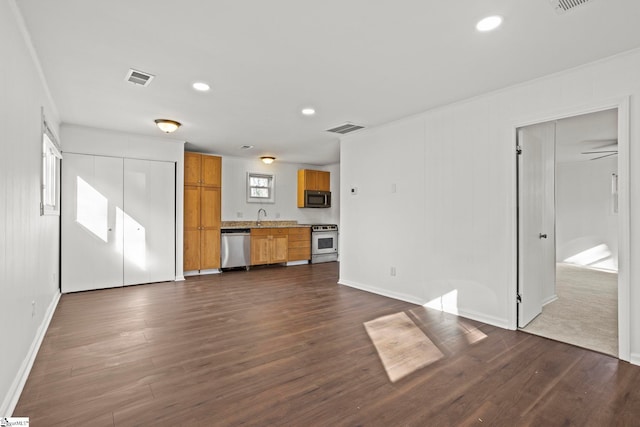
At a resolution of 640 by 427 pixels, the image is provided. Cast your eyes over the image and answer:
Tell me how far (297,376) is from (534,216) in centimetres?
308

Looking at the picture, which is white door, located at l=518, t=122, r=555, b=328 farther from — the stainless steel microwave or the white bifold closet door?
the white bifold closet door

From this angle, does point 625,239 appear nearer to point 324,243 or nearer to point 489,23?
point 489,23

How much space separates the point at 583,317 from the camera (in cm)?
363

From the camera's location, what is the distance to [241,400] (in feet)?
6.67

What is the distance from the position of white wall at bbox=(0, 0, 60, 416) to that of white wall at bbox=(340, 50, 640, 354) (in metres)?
3.94

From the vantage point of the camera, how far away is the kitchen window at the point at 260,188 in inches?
302

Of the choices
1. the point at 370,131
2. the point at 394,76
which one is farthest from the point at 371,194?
the point at 394,76

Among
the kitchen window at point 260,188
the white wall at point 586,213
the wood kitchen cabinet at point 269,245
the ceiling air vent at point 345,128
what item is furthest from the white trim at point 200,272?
the white wall at point 586,213

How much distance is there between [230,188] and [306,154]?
1.94 meters

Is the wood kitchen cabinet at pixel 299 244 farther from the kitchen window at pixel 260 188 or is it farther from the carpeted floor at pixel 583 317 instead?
the carpeted floor at pixel 583 317

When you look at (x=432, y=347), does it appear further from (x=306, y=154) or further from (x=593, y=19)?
(x=306, y=154)

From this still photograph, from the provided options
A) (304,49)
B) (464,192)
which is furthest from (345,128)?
(304,49)

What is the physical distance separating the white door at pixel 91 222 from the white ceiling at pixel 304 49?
1.23m

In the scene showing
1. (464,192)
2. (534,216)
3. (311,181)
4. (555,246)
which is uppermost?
(311,181)
